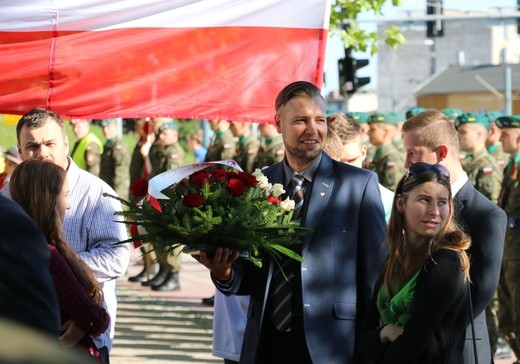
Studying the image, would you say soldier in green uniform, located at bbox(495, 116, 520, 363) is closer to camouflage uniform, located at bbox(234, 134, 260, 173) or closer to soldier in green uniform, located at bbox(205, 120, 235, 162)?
camouflage uniform, located at bbox(234, 134, 260, 173)

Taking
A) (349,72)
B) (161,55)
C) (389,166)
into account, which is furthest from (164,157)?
(161,55)

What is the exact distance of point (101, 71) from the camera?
620 cm

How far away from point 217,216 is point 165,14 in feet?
6.01

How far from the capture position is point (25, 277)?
2.74 meters

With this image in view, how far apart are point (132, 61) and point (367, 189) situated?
154 cm

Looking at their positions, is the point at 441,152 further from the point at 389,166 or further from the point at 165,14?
the point at 389,166

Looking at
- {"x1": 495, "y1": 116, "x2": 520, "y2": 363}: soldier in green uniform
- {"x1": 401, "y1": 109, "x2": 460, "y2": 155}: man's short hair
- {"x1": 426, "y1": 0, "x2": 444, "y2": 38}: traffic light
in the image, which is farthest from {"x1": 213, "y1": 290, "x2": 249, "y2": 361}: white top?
{"x1": 426, "y1": 0, "x2": 444, "y2": 38}: traffic light

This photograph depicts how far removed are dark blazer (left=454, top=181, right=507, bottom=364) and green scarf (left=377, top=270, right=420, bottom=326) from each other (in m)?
0.29

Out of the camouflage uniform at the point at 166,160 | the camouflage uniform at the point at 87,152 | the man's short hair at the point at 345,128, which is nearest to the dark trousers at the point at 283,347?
Result: the man's short hair at the point at 345,128

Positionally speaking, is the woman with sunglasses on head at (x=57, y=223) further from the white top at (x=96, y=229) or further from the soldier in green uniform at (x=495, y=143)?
the soldier in green uniform at (x=495, y=143)

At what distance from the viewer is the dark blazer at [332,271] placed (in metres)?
5.10

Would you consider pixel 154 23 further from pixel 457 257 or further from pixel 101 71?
pixel 457 257

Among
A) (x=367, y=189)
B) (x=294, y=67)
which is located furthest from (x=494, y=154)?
(x=367, y=189)

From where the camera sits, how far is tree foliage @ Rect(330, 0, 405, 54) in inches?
490
